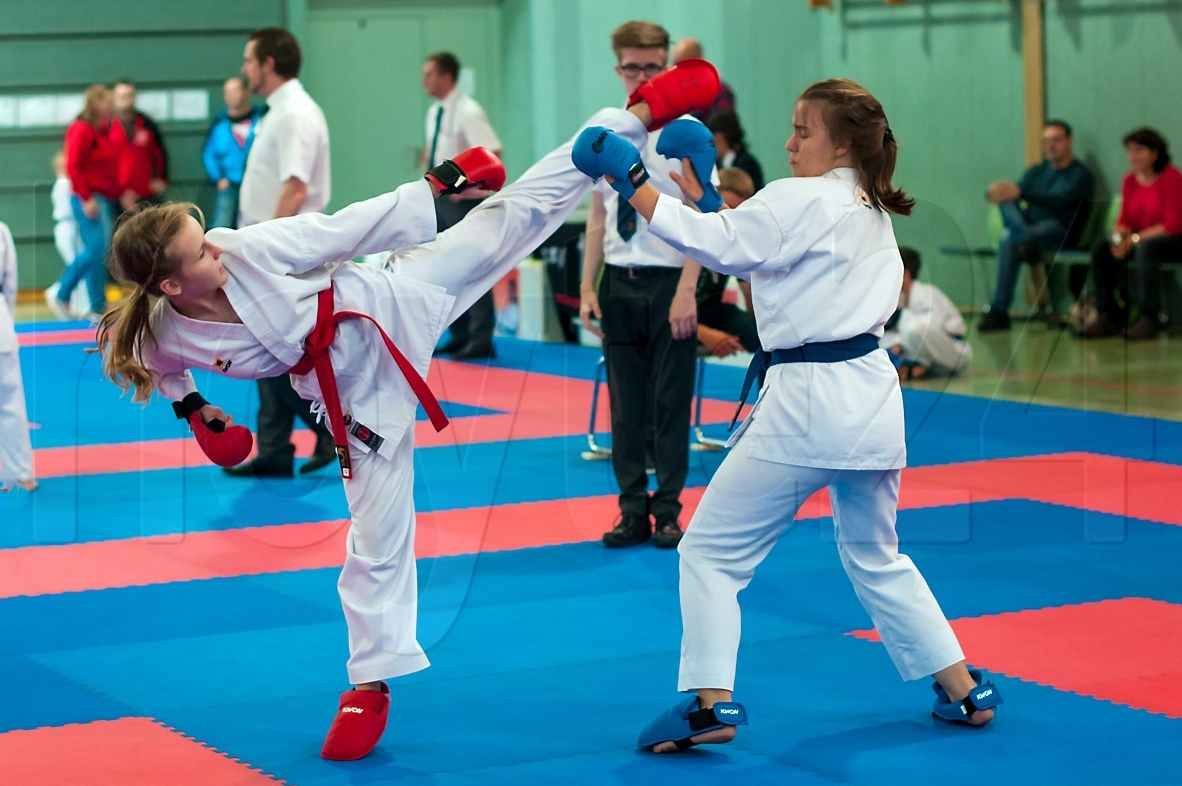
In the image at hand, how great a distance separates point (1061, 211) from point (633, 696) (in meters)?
8.40

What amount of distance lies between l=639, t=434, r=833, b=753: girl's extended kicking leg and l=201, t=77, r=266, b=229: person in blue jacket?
10.8m

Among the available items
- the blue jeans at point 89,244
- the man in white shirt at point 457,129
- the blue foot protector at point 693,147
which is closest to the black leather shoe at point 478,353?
the man in white shirt at point 457,129

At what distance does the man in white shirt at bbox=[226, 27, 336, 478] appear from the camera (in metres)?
6.91

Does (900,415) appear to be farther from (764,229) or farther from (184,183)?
(184,183)

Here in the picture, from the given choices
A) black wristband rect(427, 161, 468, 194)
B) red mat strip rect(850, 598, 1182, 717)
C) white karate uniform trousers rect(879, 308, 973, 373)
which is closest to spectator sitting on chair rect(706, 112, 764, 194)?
white karate uniform trousers rect(879, 308, 973, 373)

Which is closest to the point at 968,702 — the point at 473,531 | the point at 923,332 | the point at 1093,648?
the point at 1093,648

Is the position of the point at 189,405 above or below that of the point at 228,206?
below

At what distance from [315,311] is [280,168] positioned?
155 inches

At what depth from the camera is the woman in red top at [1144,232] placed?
33.3 ft

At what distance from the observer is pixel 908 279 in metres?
9.30

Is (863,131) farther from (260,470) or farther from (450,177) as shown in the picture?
(260,470)

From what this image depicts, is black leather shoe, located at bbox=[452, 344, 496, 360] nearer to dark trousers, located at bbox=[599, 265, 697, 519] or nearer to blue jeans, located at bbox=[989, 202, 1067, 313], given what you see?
blue jeans, located at bbox=[989, 202, 1067, 313]

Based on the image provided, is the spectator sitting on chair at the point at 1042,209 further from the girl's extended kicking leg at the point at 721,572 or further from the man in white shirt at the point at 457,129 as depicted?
the girl's extended kicking leg at the point at 721,572

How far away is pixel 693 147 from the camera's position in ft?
13.4
